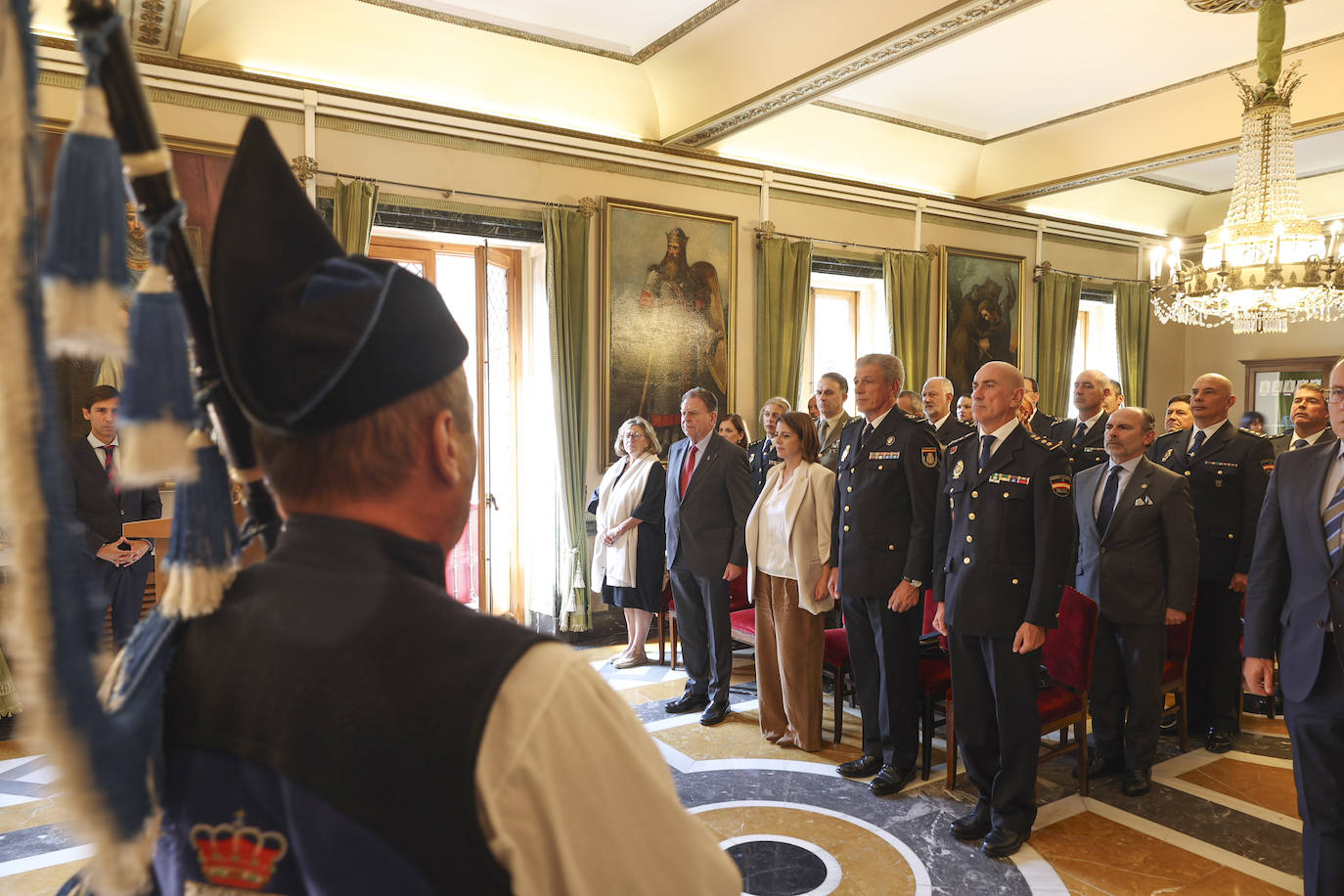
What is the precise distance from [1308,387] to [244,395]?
19.6ft

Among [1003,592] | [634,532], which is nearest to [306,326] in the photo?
[1003,592]

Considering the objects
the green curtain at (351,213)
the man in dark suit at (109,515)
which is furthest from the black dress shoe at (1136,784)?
the green curtain at (351,213)

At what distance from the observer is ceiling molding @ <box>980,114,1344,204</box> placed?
6.93 metres

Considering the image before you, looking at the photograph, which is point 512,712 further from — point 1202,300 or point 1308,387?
point 1202,300

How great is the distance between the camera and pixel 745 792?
13.2 ft

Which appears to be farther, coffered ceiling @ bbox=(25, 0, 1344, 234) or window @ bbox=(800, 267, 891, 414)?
window @ bbox=(800, 267, 891, 414)

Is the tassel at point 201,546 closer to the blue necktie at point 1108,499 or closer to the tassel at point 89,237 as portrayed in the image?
the tassel at point 89,237

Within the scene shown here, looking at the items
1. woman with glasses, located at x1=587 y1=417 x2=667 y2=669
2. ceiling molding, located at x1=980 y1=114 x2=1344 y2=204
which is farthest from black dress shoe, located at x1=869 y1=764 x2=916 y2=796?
ceiling molding, located at x1=980 y1=114 x2=1344 y2=204

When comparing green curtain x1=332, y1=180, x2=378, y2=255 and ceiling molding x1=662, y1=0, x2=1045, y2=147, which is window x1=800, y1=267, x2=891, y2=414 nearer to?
ceiling molding x1=662, y1=0, x2=1045, y2=147

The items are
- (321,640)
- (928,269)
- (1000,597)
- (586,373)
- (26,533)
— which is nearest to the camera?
(26,533)

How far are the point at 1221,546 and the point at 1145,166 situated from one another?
4.92 meters

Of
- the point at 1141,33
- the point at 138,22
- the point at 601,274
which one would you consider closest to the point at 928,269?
the point at 1141,33

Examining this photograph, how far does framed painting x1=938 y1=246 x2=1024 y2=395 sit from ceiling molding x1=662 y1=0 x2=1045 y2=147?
3180 millimetres

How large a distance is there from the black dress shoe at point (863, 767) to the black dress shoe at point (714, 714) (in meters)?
0.93
